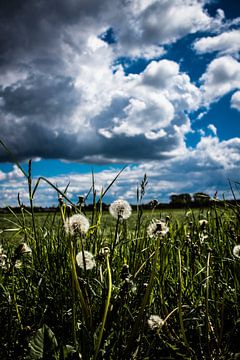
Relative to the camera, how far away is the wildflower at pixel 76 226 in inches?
47.7

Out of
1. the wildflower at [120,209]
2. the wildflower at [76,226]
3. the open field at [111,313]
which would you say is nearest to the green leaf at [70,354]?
the open field at [111,313]

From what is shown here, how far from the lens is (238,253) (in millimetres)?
1466

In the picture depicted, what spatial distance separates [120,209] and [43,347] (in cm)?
62

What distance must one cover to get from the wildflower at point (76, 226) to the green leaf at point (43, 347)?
0.36 meters

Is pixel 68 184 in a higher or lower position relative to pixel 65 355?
higher

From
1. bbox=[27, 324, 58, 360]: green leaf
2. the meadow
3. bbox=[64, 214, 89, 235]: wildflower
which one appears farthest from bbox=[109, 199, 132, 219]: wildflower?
bbox=[27, 324, 58, 360]: green leaf

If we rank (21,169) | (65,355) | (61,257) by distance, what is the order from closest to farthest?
(65,355), (21,169), (61,257)

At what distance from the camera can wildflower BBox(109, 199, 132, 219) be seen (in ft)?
5.03

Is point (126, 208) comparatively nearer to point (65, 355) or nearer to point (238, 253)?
point (238, 253)

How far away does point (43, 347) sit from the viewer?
120cm

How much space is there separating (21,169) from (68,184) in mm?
880

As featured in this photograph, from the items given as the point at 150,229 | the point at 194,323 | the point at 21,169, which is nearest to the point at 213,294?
the point at 194,323

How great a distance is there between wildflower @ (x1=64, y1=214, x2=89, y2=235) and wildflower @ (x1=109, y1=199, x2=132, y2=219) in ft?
0.98

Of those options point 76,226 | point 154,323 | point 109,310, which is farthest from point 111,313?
point 76,226
